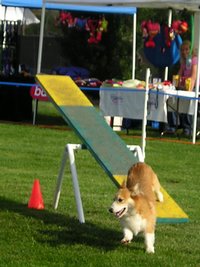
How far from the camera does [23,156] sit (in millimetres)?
15656

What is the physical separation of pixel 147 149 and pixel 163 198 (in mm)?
7723

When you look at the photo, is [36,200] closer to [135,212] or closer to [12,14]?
[135,212]

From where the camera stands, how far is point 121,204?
26.8 feet

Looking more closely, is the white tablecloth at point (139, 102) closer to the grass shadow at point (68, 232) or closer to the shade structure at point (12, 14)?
the shade structure at point (12, 14)

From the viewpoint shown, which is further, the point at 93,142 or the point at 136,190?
the point at 93,142

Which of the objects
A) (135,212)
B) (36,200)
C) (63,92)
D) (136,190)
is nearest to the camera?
(135,212)

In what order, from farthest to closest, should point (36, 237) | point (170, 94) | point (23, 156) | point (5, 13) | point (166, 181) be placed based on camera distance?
point (5, 13) → point (170, 94) → point (23, 156) → point (166, 181) → point (36, 237)

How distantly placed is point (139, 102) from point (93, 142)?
30.1 ft

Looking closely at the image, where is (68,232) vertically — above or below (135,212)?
below

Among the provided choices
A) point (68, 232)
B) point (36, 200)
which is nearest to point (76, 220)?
point (68, 232)

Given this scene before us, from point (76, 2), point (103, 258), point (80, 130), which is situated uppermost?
point (76, 2)

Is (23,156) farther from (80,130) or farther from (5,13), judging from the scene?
(5,13)

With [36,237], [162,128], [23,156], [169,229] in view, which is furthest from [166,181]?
[162,128]

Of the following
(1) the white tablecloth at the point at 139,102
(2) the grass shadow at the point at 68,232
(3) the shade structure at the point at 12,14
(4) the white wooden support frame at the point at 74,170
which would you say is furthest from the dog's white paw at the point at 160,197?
(3) the shade structure at the point at 12,14
